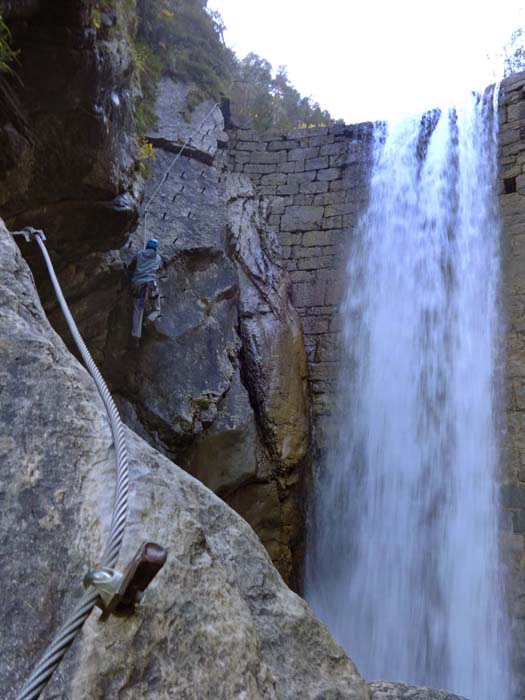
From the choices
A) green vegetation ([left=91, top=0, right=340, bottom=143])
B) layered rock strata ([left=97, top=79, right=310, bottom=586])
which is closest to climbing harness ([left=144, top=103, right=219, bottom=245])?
layered rock strata ([left=97, top=79, right=310, bottom=586])

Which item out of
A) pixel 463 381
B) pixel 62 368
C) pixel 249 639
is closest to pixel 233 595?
pixel 249 639

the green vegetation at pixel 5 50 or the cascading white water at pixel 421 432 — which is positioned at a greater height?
the green vegetation at pixel 5 50

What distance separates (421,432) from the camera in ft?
21.5

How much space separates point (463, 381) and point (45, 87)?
4886mm

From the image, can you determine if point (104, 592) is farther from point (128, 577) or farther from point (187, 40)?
point (187, 40)

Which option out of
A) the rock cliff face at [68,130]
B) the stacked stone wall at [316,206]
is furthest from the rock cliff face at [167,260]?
the stacked stone wall at [316,206]

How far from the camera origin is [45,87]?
370 centimetres

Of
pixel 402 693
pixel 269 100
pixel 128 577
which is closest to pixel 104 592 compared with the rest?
Answer: pixel 128 577

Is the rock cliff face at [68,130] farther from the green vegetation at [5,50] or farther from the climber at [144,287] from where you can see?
the climber at [144,287]

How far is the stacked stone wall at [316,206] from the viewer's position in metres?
7.38

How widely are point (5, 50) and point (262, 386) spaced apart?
3.76 meters

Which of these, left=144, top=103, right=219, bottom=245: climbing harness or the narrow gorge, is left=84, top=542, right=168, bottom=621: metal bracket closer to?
the narrow gorge

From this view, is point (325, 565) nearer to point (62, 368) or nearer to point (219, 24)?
point (62, 368)

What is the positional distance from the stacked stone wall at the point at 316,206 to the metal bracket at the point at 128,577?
584 centimetres
